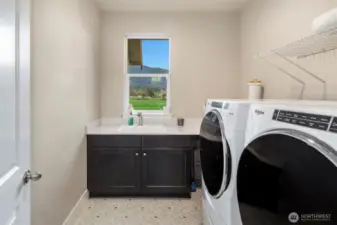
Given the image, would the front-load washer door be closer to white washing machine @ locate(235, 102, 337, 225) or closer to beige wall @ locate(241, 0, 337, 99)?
white washing machine @ locate(235, 102, 337, 225)

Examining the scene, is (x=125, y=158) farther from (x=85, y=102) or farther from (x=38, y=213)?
(x=38, y=213)

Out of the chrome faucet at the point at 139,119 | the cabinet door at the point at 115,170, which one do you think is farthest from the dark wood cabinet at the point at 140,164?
the chrome faucet at the point at 139,119

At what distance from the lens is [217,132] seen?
174 centimetres

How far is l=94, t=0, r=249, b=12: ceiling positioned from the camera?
3.63m

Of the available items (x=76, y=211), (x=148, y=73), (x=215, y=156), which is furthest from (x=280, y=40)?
(x=76, y=211)

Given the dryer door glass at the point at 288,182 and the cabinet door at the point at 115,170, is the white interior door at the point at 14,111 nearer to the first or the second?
the dryer door glass at the point at 288,182

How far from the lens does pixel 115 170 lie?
11.3 feet

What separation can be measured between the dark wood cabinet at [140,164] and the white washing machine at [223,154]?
1.41m

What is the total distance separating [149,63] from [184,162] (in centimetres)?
155

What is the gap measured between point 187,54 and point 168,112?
85 cm

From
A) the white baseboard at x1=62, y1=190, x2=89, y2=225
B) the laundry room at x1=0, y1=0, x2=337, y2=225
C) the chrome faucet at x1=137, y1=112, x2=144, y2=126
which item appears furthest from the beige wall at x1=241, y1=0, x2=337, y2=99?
the white baseboard at x1=62, y1=190, x2=89, y2=225

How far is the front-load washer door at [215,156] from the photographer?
1.53 m

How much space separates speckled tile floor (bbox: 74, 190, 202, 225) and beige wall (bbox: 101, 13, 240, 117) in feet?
4.10

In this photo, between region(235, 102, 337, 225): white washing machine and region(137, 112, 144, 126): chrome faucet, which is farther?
region(137, 112, 144, 126): chrome faucet
